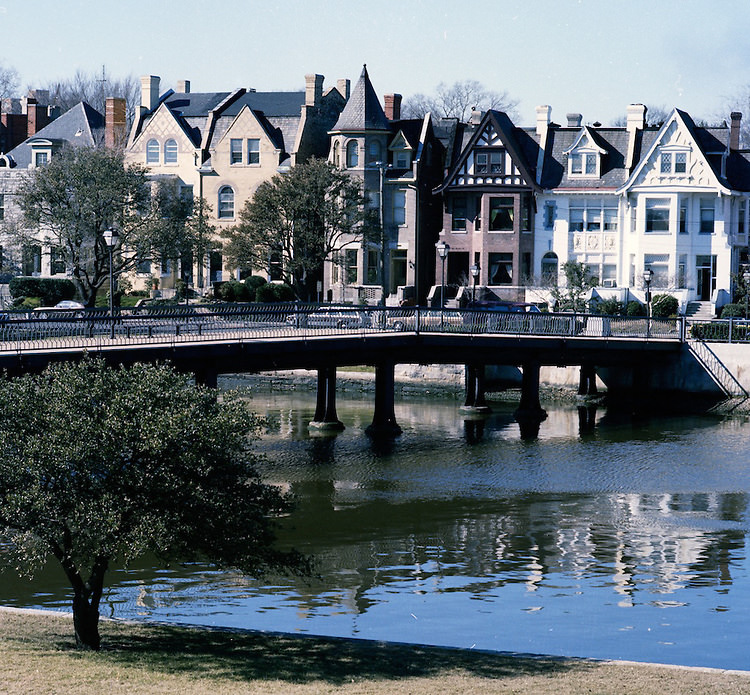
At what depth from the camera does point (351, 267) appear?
7981 centimetres

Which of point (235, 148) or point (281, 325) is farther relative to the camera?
point (235, 148)

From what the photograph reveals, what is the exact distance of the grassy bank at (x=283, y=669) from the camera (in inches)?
735

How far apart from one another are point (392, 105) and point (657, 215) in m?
20.2

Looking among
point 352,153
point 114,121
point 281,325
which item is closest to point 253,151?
point 352,153

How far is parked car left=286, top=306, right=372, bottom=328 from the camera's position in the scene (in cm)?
4853

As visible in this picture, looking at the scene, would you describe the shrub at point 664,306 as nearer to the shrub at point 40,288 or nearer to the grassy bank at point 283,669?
the shrub at point 40,288

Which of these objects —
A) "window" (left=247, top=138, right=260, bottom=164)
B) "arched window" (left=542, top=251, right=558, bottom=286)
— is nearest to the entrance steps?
"arched window" (left=542, top=251, right=558, bottom=286)

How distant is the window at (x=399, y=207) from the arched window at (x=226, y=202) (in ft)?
36.4

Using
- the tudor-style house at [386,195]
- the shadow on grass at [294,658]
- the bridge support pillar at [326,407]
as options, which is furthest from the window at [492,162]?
the shadow on grass at [294,658]

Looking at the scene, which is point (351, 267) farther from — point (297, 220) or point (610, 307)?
point (610, 307)

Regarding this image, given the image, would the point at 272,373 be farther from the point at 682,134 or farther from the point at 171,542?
the point at 171,542

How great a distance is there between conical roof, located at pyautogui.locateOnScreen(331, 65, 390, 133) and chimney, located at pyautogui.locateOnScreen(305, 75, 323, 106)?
13.2 ft

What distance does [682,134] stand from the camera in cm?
7744

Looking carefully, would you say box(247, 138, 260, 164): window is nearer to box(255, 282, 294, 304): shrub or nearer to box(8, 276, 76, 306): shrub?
box(255, 282, 294, 304): shrub
